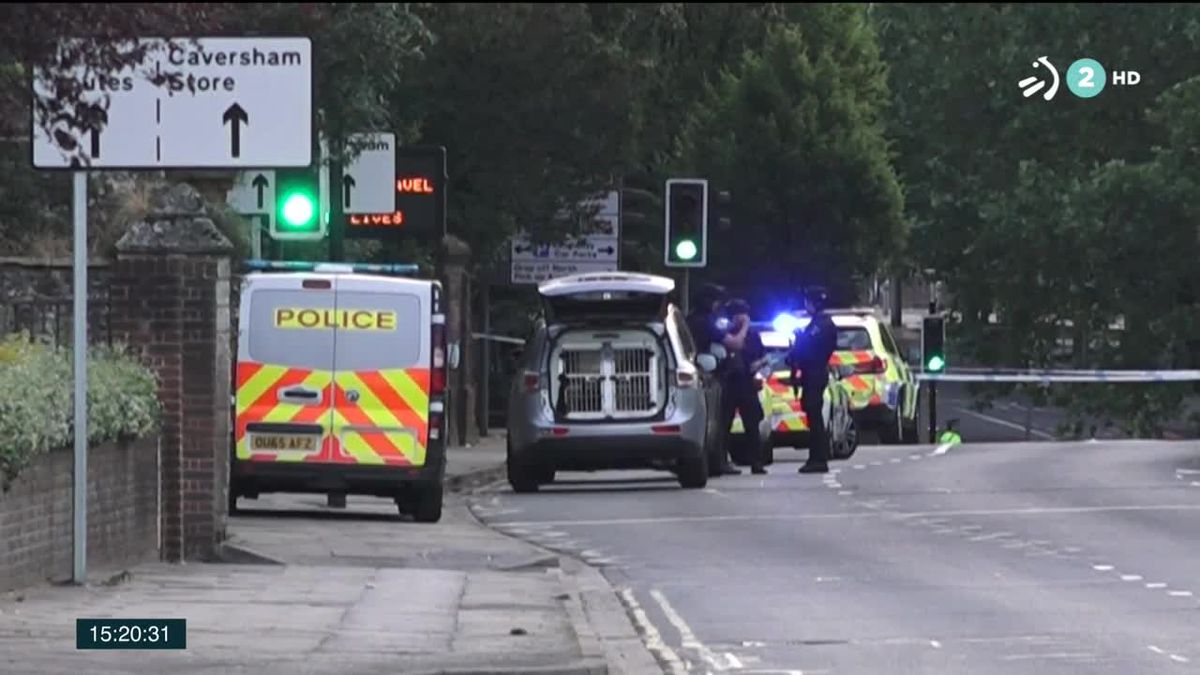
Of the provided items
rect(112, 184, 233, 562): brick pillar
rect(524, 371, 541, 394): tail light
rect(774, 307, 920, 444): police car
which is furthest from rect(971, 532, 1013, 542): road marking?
rect(774, 307, 920, 444): police car

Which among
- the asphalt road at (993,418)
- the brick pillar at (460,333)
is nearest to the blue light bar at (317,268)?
the brick pillar at (460,333)

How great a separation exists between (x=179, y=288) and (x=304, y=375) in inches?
150


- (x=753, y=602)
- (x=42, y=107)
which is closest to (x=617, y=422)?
(x=753, y=602)

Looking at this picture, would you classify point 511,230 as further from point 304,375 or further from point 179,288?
point 179,288

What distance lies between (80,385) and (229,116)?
1840 mm

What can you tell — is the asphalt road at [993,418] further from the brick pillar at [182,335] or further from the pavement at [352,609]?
the brick pillar at [182,335]

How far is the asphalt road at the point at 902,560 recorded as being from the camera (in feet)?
46.1

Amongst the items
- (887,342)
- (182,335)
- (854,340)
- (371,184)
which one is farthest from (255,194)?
(887,342)

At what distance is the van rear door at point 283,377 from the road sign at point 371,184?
280 centimetres

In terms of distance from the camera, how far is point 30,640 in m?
13.5

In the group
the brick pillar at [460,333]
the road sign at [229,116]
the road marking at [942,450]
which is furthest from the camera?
the brick pillar at [460,333]

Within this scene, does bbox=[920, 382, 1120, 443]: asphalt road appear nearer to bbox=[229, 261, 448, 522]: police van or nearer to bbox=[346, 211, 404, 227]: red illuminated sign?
bbox=[346, 211, 404, 227]: red illuminated sign

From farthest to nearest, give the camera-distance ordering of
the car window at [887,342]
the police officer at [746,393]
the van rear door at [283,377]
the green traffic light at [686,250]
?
the car window at [887,342], the green traffic light at [686,250], the police officer at [746,393], the van rear door at [283,377]
